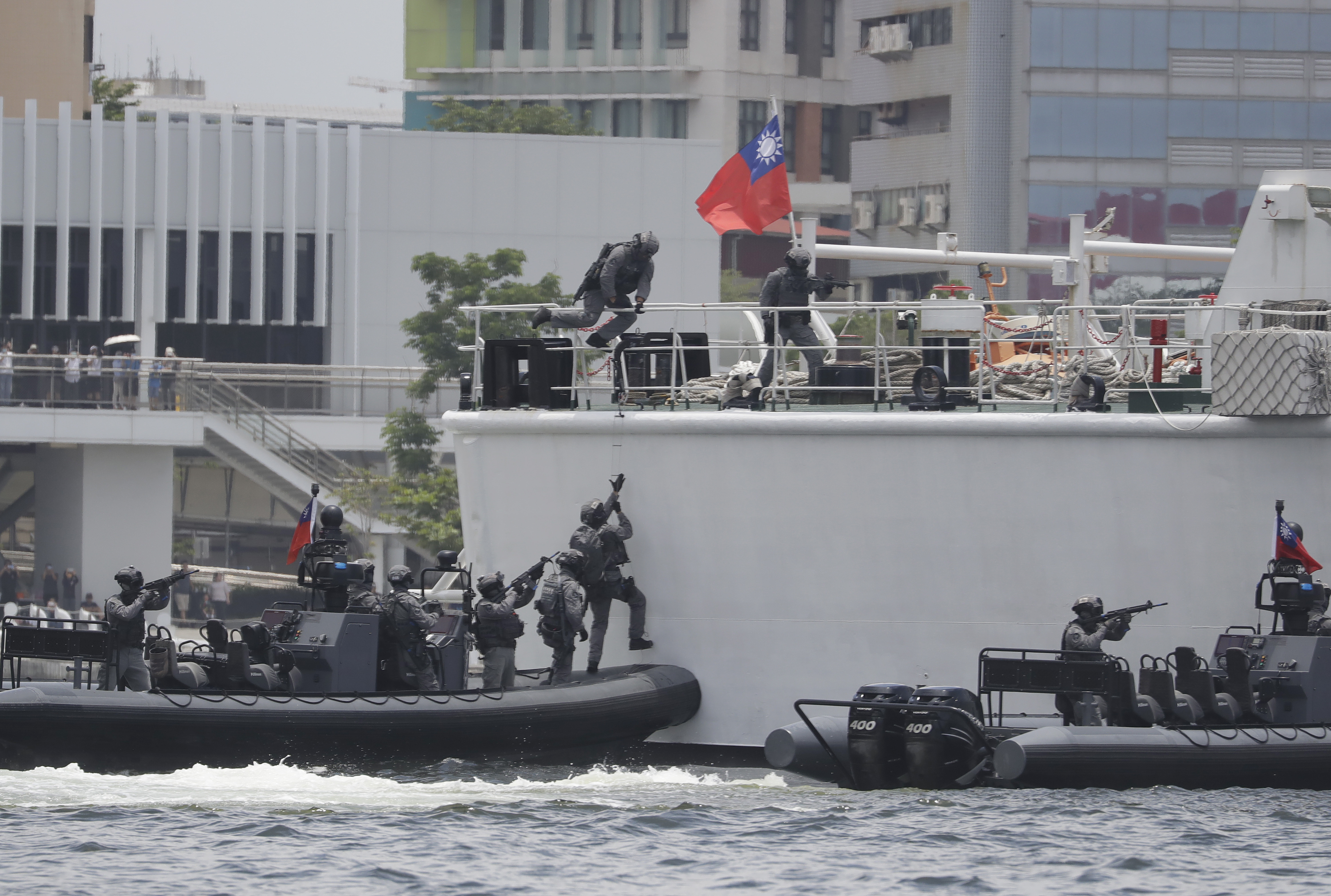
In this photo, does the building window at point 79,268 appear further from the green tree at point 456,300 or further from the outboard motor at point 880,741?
the outboard motor at point 880,741

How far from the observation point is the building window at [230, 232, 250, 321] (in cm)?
4975

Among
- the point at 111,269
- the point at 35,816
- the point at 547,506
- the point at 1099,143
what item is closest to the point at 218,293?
the point at 111,269

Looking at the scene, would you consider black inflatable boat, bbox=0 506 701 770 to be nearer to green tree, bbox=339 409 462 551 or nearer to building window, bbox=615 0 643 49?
green tree, bbox=339 409 462 551

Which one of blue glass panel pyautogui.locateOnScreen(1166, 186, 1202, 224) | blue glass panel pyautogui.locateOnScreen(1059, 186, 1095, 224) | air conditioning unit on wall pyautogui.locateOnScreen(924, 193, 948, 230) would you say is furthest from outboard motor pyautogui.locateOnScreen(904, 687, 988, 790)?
air conditioning unit on wall pyautogui.locateOnScreen(924, 193, 948, 230)

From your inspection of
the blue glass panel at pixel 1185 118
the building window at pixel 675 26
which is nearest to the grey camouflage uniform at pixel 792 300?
the blue glass panel at pixel 1185 118

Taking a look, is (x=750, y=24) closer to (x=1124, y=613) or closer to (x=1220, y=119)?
(x=1220, y=119)

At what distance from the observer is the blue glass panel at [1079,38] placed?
59531 millimetres

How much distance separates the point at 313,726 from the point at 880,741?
4.99 meters

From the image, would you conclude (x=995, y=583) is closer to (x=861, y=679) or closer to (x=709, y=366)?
(x=861, y=679)

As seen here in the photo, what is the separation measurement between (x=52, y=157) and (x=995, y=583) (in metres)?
35.0

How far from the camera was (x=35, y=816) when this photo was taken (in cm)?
1609

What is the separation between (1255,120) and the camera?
2375 inches

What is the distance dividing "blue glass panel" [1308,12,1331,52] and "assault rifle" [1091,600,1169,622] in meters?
45.6

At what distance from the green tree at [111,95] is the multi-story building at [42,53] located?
20.9 ft
